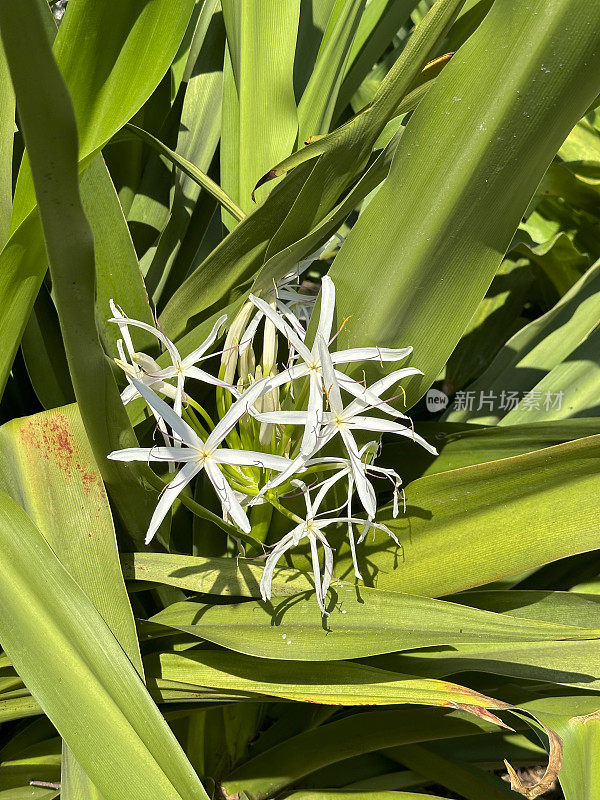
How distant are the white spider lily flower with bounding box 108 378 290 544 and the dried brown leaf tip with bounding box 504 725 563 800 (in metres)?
0.23

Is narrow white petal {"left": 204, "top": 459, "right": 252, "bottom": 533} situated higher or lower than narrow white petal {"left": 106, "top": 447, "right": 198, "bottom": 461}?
lower

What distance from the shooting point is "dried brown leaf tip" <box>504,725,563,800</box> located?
0.45m

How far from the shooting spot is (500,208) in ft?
1.55

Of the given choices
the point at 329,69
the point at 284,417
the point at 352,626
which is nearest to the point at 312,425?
the point at 284,417

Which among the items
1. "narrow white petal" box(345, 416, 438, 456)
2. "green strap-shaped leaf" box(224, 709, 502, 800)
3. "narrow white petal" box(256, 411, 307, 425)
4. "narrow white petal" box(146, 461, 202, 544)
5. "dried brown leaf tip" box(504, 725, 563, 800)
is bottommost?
"green strap-shaped leaf" box(224, 709, 502, 800)

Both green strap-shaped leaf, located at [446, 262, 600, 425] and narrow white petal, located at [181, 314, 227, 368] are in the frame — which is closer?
narrow white petal, located at [181, 314, 227, 368]

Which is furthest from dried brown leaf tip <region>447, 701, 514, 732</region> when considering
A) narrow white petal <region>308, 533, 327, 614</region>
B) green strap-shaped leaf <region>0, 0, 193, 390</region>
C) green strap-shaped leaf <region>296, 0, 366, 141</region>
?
green strap-shaped leaf <region>296, 0, 366, 141</region>

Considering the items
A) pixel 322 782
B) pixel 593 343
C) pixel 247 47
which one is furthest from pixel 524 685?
pixel 247 47

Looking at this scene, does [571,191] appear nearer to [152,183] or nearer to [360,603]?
[152,183]

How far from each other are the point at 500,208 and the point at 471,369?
62 cm

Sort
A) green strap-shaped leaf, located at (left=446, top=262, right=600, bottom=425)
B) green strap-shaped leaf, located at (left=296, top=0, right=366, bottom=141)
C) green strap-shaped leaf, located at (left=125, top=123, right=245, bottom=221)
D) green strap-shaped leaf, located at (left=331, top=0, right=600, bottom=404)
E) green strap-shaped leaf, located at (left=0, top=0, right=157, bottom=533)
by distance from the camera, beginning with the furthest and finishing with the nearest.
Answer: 1. green strap-shaped leaf, located at (left=446, top=262, right=600, bottom=425)
2. green strap-shaped leaf, located at (left=296, top=0, right=366, bottom=141)
3. green strap-shaped leaf, located at (left=125, top=123, right=245, bottom=221)
4. green strap-shaped leaf, located at (left=331, top=0, right=600, bottom=404)
5. green strap-shaped leaf, located at (left=0, top=0, right=157, bottom=533)

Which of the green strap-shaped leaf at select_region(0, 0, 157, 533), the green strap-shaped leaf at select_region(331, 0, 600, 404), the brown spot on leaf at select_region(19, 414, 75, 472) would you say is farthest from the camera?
the brown spot on leaf at select_region(19, 414, 75, 472)

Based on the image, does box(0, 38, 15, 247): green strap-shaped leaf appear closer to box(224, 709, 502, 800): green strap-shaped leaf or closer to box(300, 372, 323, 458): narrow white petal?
box(300, 372, 323, 458): narrow white petal

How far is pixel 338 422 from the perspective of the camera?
0.48 metres
